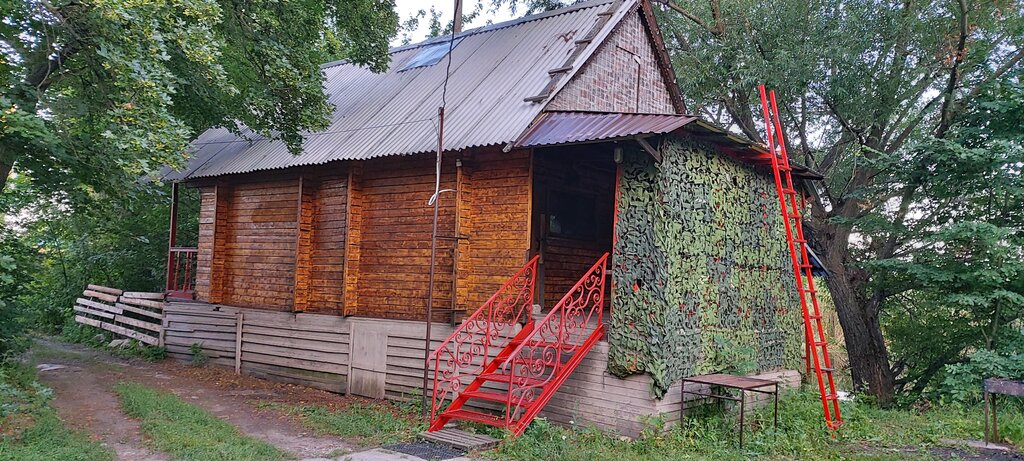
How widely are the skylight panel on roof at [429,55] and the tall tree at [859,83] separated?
4.48 metres

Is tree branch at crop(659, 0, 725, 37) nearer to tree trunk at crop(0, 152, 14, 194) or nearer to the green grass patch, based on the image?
the green grass patch

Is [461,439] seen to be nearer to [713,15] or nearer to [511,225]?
[511,225]

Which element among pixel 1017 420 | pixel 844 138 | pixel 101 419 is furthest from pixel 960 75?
pixel 101 419

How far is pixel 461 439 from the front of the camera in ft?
25.7

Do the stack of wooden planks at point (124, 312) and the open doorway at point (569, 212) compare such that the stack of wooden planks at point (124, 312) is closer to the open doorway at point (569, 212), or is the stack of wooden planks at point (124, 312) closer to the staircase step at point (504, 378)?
the open doorway at point (569, 212)

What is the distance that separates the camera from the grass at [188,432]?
7402 mm

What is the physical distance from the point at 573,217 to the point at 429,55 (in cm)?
478

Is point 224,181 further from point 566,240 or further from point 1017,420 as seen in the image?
point 1017,420

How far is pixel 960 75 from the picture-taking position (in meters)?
Result: 12.2

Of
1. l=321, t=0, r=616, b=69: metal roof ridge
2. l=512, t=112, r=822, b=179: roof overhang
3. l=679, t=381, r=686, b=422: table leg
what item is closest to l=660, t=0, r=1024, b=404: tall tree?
l=321, t=0, r=616, b=69: metal roof ridge

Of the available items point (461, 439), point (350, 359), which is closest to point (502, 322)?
point (461, 439)

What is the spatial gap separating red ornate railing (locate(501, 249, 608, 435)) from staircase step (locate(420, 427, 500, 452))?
31 centimetres

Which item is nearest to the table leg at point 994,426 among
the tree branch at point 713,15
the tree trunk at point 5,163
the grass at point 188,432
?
the tree branch at point 713,15

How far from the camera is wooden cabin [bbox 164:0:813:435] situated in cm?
841
